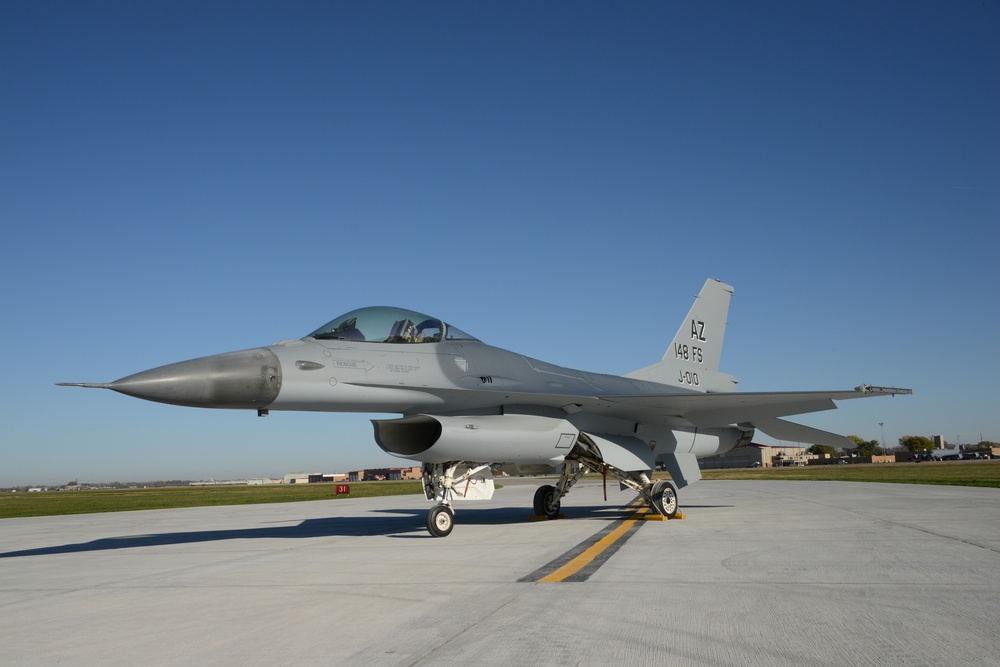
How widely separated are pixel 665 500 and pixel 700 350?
4820 millimetres

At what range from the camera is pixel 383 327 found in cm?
1044

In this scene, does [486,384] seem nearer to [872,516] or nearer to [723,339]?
[872,516]

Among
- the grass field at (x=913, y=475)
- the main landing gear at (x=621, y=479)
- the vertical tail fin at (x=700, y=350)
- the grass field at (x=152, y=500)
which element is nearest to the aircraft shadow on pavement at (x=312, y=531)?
the main landing gear at (x=621, y=479)

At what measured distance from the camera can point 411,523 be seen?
46.0ft

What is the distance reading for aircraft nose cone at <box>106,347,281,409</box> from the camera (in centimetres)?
804

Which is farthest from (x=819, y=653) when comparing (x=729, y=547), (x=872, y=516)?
(x=872, y=516)

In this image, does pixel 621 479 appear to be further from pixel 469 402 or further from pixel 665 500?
pixel 469 402

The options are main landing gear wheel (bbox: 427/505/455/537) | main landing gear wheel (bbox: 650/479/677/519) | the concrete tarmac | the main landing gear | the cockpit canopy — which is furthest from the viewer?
main landing gear wheel (bbox: 650/479/677/519)

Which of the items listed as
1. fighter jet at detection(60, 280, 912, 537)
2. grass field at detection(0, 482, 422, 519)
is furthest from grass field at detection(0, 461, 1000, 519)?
fighter jet at detection(60, 280, 912, 537)

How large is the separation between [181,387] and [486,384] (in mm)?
4379

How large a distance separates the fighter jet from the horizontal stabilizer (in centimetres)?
6

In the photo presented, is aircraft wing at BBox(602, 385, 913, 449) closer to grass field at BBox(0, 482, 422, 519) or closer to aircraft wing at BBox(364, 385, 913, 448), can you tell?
aircraft wing at BBox(364, 385, 913, 448)

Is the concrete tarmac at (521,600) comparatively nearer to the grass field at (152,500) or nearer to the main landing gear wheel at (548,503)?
the main landing gear wheel at (548,503)

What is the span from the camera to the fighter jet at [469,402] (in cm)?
893
